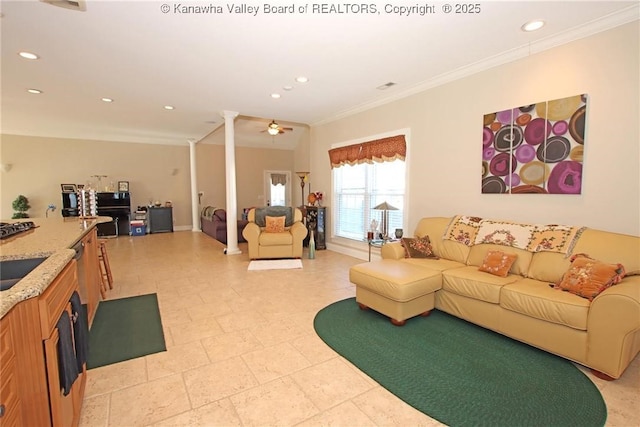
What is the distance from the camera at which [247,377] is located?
7.13 ft

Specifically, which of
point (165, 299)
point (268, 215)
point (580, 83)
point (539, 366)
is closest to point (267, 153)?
point (268, 215)

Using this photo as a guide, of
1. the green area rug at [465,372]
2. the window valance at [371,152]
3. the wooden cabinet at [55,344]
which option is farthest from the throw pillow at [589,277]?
the wooden cabinet at [55,344]

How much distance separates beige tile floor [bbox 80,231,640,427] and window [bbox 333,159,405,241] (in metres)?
1.85

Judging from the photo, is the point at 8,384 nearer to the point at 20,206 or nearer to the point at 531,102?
the point at 531,102

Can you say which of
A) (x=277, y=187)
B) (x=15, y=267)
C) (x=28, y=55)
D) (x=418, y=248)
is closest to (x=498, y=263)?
(x=418, y=248)

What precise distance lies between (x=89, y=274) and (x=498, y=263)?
3980mm

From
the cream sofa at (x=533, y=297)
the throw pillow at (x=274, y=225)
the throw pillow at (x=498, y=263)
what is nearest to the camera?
the cream sofa at (x=533, y=297)

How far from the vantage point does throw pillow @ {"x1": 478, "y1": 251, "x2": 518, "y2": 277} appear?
2914mm

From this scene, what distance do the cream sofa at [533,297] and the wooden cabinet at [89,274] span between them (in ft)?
8.44

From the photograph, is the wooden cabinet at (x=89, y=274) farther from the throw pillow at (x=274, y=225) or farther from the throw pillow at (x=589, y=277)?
the throw pillow at (x=589, y=277)

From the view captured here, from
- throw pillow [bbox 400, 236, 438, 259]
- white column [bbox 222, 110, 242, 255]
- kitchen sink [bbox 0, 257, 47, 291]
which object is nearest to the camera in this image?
kitchen sink [bbox 0, 257, 47, 291]

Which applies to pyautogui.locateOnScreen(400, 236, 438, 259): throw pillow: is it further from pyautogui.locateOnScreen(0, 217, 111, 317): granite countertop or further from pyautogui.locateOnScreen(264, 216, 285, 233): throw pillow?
pyautogui.locateOnScreen(0, 217, 111, 317): granite countertop

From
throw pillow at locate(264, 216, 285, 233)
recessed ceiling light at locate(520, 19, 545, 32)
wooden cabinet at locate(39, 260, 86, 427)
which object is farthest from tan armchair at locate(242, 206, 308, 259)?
recessed ceiling light at locate(520, 19, 545, 32)

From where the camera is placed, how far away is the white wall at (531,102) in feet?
8.82
